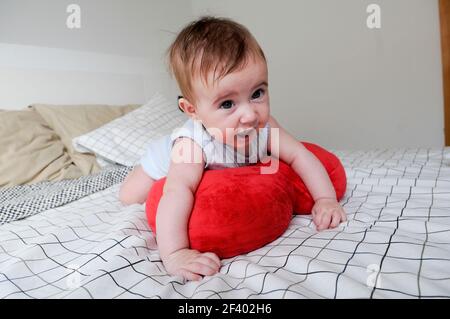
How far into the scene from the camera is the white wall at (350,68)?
231cm

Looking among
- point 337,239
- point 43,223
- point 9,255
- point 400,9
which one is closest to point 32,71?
point 43,223

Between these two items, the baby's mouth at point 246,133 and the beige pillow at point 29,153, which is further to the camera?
the beige pillow at point 29,153

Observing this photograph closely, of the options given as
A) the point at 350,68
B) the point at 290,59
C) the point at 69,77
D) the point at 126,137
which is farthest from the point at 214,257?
the point at 290,59

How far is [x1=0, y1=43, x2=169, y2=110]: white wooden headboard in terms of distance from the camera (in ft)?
5.45

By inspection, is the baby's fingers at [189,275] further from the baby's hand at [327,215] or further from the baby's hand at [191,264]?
the baby's hand at [327,215]

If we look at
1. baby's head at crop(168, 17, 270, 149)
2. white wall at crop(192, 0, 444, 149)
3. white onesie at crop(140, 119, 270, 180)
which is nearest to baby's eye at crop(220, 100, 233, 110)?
baby's head at crop(168, 17, 270, 149)

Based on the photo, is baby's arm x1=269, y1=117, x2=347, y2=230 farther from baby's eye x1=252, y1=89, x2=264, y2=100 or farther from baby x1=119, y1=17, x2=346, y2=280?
baby's eye x1=252, y1=89, x2=264, y2=100

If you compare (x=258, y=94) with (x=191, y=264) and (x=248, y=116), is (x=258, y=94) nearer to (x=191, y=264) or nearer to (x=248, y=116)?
(x=248, y=116)

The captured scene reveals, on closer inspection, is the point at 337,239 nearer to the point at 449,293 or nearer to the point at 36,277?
the point at 449,293

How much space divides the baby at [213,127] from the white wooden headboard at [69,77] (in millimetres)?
1268

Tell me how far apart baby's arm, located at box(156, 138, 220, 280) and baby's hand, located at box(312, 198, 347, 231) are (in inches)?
9.6

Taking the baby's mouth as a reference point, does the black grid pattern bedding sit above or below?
below

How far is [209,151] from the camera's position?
0.77 m

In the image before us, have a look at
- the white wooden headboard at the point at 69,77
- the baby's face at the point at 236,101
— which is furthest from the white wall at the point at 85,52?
the baby's face at the point at 236,101
